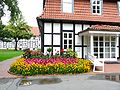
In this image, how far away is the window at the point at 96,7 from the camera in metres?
20.9

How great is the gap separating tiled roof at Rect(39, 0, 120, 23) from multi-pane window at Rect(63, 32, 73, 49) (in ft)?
4.68

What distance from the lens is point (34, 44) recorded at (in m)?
86.0

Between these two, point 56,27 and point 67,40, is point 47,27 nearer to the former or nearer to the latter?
point 56,27

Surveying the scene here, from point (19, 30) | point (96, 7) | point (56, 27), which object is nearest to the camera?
point (56, 27)

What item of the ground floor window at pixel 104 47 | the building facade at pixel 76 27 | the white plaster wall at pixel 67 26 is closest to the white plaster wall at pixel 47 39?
the building facade at pixel 76 27

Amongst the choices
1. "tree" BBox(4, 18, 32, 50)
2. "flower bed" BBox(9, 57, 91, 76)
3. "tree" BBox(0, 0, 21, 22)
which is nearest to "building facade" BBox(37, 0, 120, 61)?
"tree" BBox(0, 0, 21, 22)

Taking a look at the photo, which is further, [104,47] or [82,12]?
[82,12]

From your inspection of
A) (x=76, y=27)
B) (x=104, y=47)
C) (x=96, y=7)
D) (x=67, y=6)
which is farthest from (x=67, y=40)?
(x=96, y=7)

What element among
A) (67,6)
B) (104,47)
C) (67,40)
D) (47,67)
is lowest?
(47,67)

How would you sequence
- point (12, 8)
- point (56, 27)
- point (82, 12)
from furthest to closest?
point (12, 8) → point (82, 12) → point (56, 27)

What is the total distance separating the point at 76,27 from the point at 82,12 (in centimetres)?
160

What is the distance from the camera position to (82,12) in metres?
20.4

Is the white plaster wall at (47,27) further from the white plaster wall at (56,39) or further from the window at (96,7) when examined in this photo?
the window at (96,7)

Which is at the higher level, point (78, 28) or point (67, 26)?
point (67, 26)
